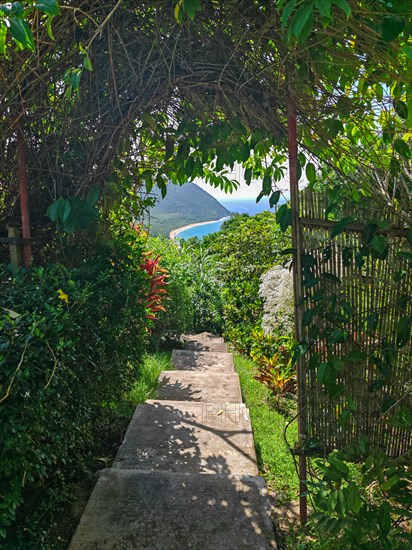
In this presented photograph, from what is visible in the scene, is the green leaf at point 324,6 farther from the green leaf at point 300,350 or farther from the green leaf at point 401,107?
the green leaf at point 300,350

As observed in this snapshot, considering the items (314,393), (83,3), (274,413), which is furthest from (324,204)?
(274,413)

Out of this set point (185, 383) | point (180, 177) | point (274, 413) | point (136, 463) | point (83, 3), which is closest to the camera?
point (83, 3)

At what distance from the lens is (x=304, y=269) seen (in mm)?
1983

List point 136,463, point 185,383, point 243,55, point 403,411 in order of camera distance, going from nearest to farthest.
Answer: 1. point 403,411
2. point 243,55
3. point 136,463
4. point 185,383

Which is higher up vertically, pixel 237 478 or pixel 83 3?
pixel 83 3

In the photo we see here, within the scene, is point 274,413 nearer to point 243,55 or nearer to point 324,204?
point 324,204

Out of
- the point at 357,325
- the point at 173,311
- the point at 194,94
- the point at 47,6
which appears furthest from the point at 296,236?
the point at 173,311

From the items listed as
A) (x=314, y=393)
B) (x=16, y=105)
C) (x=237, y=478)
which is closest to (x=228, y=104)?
(x=16, y=105)

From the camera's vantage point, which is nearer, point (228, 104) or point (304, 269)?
point (304, 269)

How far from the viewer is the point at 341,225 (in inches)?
71.0

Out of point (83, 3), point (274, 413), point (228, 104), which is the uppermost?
point (83, 3)

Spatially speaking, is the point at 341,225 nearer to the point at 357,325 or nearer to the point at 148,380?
the point at 357,325

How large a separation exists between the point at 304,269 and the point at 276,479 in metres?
1.37

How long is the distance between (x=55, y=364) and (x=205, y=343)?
13.7ft
